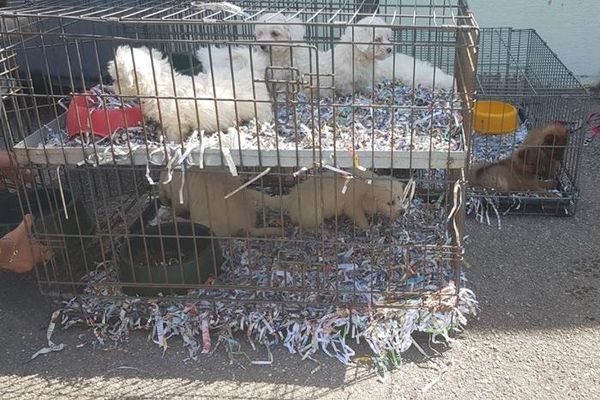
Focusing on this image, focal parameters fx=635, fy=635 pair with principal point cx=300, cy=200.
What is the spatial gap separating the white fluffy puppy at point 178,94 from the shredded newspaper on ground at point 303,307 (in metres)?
0.61

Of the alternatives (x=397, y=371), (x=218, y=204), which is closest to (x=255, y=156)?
(x=218, y=204)

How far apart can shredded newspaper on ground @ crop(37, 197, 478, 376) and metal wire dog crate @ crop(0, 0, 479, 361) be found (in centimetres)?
1

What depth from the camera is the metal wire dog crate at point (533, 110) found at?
3826 millimetres

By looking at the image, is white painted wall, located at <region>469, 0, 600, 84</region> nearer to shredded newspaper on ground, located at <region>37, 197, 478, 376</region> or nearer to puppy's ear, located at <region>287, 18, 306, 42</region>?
puppy's ear, located at <region>287, 18, 306, 42</region>

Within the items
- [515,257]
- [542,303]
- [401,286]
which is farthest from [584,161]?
[401,286]

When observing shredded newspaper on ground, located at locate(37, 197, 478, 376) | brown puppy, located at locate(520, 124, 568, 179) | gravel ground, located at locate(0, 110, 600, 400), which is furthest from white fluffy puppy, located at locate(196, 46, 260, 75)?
brown puppy, located at locate(520, 124, 568, 179)

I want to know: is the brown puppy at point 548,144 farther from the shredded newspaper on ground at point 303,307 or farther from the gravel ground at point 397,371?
the shredded newspaper on ground at point 303,307

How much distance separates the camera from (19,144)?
109 inches

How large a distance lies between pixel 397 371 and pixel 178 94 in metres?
1.49

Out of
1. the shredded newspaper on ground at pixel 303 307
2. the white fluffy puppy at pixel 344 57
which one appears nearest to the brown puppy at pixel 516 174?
the white fluffy puppy at pixel 344 57

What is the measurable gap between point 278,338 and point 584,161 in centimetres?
300

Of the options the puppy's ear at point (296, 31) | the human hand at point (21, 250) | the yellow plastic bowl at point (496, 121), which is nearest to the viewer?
the human hand at point (21, 250)

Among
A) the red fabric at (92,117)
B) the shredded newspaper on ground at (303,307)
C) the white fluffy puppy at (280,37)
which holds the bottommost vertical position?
the shredded newspaper on ground at (303,307)

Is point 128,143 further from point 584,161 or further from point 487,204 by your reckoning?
point 584,161
